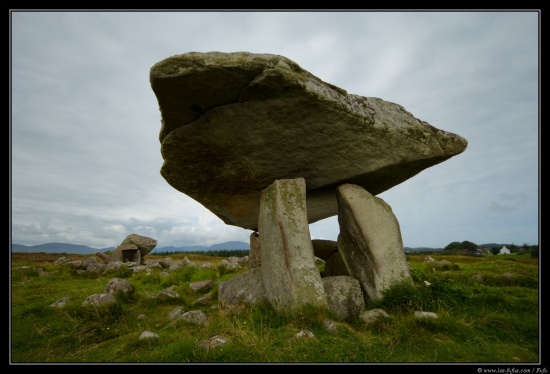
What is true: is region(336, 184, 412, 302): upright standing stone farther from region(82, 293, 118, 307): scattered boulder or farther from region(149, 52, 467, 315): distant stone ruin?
region(82, 293, 118, 307): scattered boulder

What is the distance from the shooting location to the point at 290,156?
7.92 meters

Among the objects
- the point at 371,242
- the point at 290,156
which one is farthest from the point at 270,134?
the point at 371,242

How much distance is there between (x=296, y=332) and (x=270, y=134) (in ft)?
12.5

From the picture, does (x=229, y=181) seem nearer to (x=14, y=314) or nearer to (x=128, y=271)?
(x=14, y=314)

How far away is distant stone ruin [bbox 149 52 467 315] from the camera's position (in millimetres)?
6238

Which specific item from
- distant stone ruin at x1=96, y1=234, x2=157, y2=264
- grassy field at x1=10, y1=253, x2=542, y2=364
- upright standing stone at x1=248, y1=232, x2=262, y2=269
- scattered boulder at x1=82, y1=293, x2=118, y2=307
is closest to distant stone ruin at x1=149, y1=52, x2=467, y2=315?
grassy field at x1=10, y1=253, x2=542, y2=364

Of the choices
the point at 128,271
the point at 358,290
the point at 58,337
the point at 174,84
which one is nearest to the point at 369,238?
the point at 358,290

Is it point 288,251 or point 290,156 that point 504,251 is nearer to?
point 290,156

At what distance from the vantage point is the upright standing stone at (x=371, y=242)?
24.6 ft

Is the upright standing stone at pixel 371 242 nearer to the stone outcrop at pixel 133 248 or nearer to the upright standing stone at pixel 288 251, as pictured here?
the upright standing stone at pixel 288 251

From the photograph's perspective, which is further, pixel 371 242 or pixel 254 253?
pixel 254 253

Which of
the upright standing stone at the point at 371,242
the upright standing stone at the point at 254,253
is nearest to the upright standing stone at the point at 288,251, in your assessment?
the upright standing stone at the point at 371,242

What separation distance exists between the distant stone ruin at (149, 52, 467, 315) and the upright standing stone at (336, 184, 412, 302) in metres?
0.02
